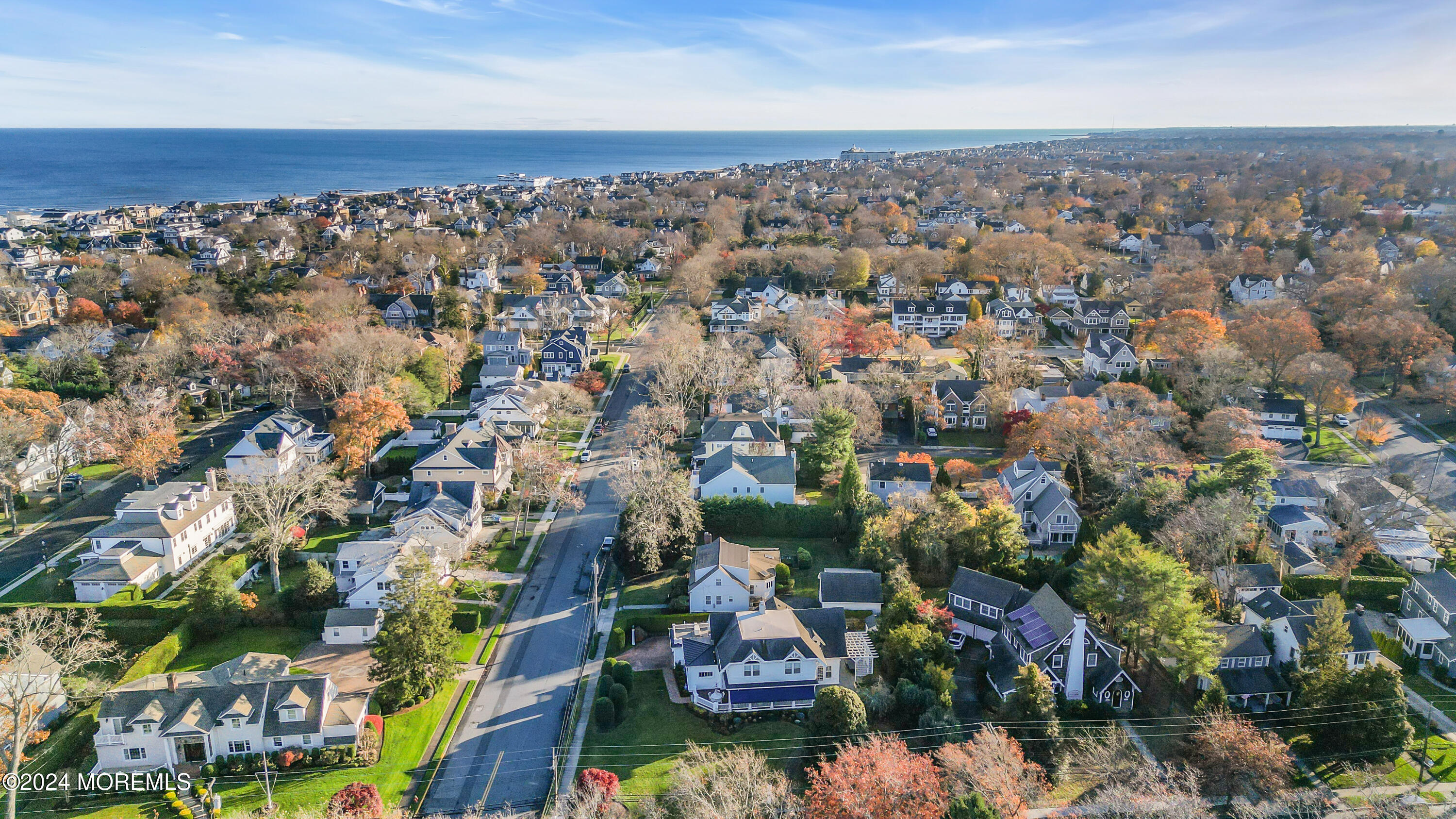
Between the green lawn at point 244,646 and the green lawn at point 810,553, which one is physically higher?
the green lawn at point 810,553

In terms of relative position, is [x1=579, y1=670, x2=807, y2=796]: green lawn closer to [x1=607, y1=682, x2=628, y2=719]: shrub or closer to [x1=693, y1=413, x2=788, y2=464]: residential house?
[x1=607, y1=682, x2=628, y2=719]: shrub

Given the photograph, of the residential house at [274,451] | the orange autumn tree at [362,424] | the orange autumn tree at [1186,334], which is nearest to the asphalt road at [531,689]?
the orange autumn tree at [362,424]

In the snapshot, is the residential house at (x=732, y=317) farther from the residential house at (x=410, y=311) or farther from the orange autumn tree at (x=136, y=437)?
the orange autumn tree at (x=136, y=437)

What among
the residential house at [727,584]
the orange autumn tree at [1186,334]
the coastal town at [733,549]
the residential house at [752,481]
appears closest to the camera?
the coastal town at [733,549]

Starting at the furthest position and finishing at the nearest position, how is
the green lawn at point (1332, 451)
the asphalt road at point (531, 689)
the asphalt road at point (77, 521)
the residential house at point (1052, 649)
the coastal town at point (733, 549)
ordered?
the green lawn at point (1332, 451)
the asphalt road at point (77, 521)
the residential house at point (1052, 649)
the coastal town at point (733, 549)
the asphalt road at point (531, 689)

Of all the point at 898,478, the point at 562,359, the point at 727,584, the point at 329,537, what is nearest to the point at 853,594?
the point at 727,584

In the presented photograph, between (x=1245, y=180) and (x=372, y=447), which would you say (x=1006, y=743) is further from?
(x=1245, y=180)

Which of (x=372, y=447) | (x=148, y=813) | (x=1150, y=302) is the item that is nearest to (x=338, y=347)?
(x=372, y=447)
